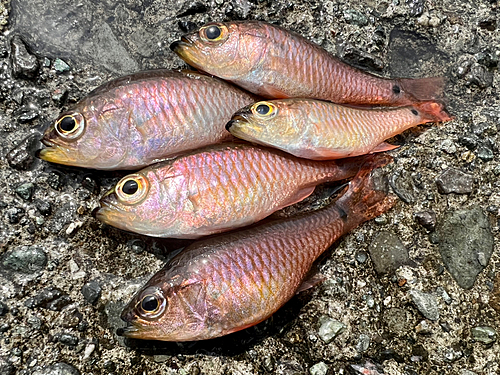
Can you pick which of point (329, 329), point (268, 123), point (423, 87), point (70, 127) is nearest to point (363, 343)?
point (329, 329)

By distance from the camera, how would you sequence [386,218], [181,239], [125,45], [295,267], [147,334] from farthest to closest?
[125,45] < [386,218] < [181,239] < [295,267] < [147,334]

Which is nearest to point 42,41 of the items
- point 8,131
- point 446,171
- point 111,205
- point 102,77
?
point 102,77

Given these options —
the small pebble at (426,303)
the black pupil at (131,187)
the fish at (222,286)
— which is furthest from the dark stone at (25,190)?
the small pebble at (426,303)

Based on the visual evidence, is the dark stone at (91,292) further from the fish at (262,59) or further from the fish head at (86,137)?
the fish at (262,59)

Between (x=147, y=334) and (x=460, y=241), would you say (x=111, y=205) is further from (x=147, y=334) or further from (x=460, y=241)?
(x=460, y=241)

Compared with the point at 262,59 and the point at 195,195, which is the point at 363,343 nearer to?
the point at 195,195

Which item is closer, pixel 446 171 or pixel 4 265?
pixel 4 265
